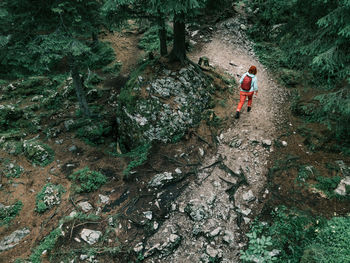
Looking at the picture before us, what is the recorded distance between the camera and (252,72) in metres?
8.19

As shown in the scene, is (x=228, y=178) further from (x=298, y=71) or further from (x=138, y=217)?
(x=298, y=71)

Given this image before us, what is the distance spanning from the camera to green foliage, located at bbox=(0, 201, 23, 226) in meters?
7.05

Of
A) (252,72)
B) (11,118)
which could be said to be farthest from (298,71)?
(11,118)

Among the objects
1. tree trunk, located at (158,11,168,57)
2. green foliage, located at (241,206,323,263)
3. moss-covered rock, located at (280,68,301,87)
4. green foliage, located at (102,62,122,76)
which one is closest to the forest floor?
green foliage, located at (241,206,323,263)

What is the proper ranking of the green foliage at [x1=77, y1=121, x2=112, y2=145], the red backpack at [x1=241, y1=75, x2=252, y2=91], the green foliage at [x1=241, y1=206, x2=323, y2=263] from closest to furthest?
the green foliage at [x1=241, y1=206, x2=323, y2=263] < the red backpack at [x1=241, y1=75, x2=252, y2=91] < the green foliage at [x1=77, y1=121, x2=112, y2=145]

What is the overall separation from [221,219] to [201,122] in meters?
4.48

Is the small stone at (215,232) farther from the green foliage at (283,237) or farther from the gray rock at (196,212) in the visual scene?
the green foliage at (283,237)

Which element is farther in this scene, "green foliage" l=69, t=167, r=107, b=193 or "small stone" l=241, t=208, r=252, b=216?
"green foliage" l=69, t=167, r=107, b=193

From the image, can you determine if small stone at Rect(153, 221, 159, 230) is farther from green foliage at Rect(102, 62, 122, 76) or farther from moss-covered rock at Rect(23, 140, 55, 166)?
green foliage at Rect(102, 62, 122, 76)

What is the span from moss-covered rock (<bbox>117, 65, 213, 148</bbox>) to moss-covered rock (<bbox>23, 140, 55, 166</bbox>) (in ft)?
11.6

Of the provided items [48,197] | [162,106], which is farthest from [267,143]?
[48,197]

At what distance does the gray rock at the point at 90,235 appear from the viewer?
6.12 meters

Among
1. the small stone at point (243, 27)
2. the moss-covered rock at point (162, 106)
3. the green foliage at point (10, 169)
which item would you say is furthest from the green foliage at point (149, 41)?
the green foliage at point (10, 169)

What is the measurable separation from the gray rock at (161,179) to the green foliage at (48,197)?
3.72 metres
